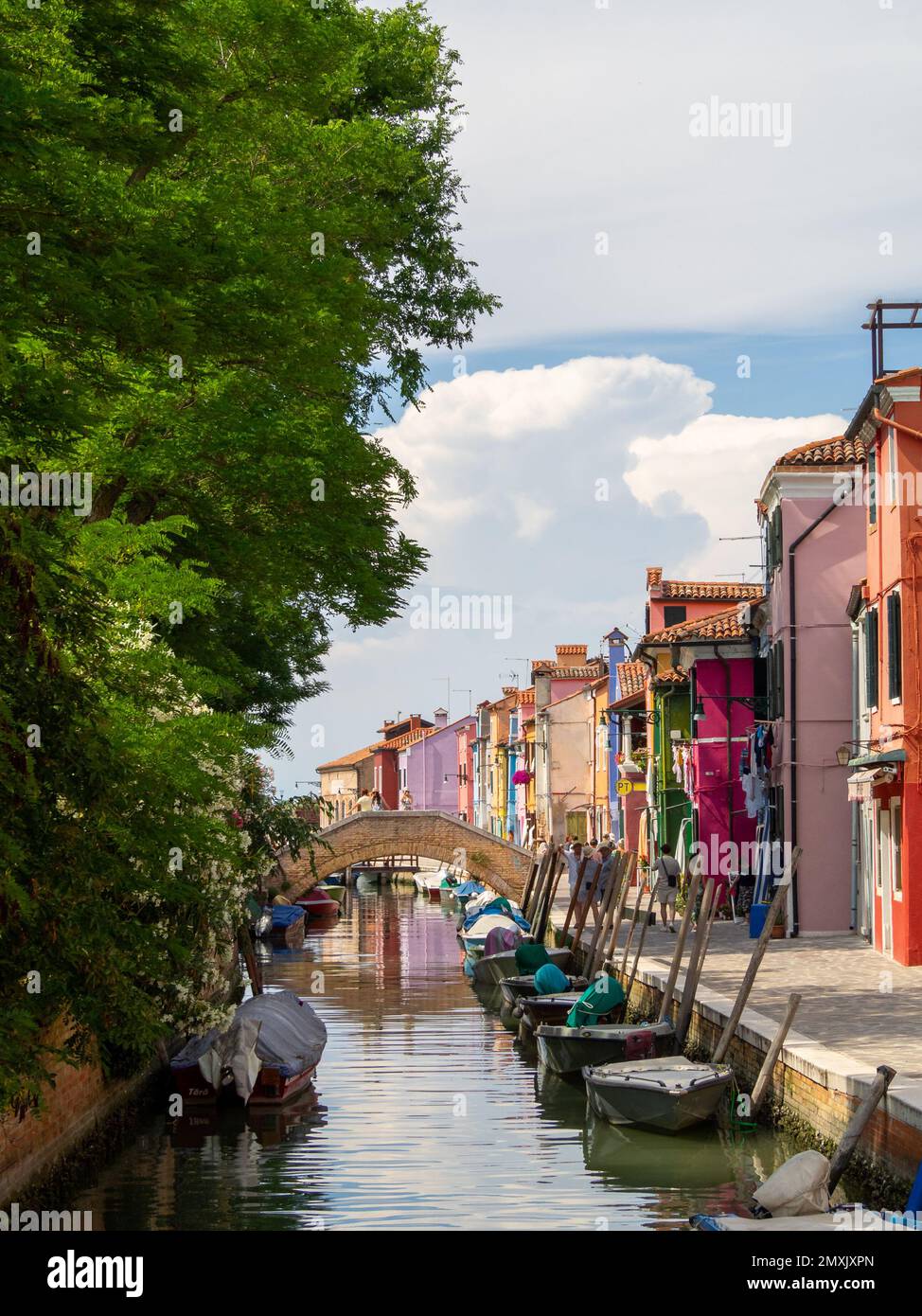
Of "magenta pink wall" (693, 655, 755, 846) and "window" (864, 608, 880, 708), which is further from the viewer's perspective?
"magenta pink wall" (693, 655, 755, 846)

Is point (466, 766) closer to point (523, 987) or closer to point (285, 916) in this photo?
point (285, 916)

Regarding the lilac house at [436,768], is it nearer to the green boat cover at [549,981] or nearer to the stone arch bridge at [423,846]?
the stone arch bridge at [423,846]

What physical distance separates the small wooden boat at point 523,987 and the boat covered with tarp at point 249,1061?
21.6ft

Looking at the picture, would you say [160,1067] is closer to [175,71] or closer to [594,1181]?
[594,1181]

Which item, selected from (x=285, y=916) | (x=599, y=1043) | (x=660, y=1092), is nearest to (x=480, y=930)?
(x=285, y=916)

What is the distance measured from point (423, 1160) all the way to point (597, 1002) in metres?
4.80

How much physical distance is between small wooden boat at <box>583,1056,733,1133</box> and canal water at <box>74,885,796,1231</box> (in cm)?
19

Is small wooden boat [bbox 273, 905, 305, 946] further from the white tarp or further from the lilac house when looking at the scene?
the lilac house

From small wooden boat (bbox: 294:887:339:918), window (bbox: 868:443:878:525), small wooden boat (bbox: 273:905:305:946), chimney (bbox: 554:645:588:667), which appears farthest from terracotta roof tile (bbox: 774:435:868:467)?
chimney (bbox: 554:645:588:667)

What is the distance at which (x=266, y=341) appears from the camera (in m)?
9.34

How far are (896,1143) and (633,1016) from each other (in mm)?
11220

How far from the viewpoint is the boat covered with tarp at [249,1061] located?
17.6 metres

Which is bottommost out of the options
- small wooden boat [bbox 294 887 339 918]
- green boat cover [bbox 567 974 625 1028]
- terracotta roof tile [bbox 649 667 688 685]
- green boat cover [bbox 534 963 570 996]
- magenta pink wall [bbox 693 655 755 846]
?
small wooden boat [bbox 294 887 339 918]

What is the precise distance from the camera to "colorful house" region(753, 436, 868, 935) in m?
25.6
